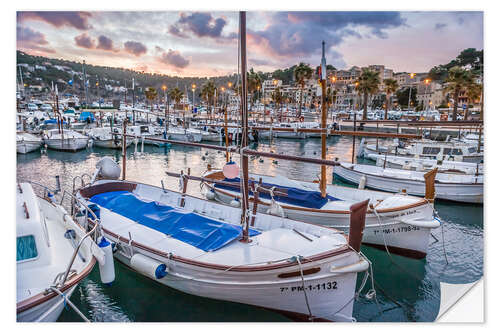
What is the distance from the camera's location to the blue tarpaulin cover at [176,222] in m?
5.06

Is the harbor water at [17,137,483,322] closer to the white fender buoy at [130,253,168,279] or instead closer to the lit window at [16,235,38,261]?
the white fender buoy at [130,253,168,279]

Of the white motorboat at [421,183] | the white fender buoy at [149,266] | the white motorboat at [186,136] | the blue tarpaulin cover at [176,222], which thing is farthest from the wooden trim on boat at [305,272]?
the white motorboat at [186,136]

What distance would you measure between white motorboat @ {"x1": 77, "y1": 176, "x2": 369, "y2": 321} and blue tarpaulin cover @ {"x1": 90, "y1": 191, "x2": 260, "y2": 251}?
18mm

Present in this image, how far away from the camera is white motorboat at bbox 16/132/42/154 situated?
1873 centimetres

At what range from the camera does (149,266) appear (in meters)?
4.71

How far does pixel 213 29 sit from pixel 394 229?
5.71 metres

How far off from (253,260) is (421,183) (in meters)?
9.29

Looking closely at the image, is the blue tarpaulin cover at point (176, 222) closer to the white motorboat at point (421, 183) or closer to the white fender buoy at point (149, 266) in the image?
the white fender buoy at point (149, 266)

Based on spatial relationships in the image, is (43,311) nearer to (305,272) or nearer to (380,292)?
(305,272)

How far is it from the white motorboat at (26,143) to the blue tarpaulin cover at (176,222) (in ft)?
50.0

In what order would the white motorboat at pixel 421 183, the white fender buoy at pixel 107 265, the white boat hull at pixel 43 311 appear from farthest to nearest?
the white motorboat at pixel 421 183
the white fender buoy at pixel 107 265
the white boat hull at pixel 43 311

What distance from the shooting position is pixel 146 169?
16.8m
